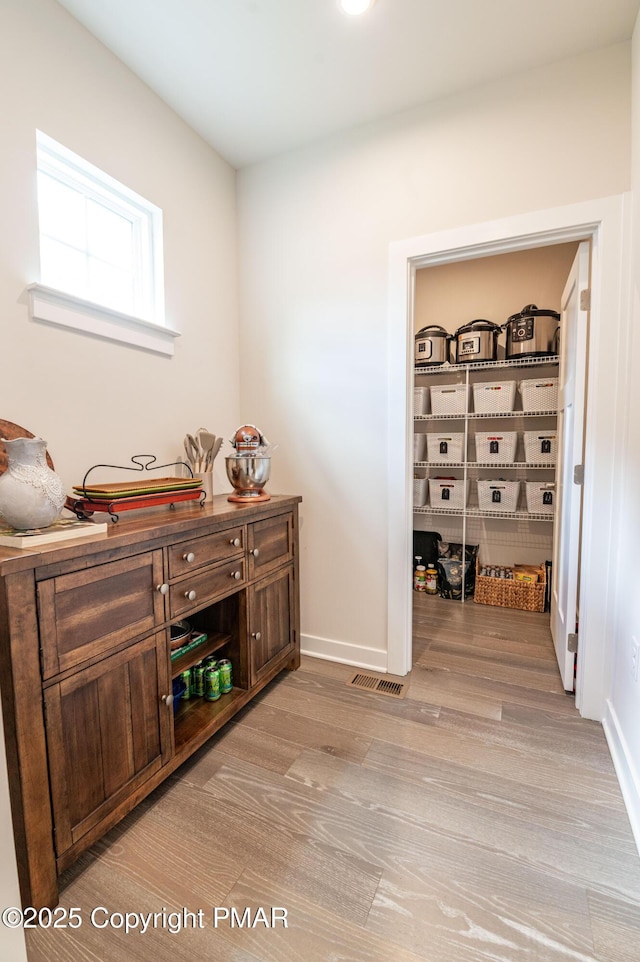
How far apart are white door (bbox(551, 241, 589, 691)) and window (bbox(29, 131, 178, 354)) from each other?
1872mm

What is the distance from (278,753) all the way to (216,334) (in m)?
2.03

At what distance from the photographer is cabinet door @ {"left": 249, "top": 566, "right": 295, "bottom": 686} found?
1850mm

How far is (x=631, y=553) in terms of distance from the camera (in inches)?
60.7

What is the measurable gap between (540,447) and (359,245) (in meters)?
1.91

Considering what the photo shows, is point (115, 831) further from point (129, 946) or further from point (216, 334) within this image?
point (216, 334)

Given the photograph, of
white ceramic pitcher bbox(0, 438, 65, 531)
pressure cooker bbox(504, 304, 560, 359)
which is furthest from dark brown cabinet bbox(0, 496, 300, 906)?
pressure cooker bbox(504, 304, 560, 359)

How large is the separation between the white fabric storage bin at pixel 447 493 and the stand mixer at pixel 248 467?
5.85 ft

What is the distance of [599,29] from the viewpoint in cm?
159

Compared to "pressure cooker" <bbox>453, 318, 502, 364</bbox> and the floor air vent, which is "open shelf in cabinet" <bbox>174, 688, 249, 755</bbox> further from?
"pressure cooker" <bbox>453, 318, 502, 364</bbox>

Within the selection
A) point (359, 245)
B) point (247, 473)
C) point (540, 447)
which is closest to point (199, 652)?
point (247, 473)

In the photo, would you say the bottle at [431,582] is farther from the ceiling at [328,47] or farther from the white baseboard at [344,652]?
the ceiling at [328,47]

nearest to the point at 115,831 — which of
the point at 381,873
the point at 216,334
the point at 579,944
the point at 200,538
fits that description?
the point at 381,873

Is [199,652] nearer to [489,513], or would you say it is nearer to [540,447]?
[489,513]

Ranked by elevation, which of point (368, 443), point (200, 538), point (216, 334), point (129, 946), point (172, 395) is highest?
point (216, 334)
